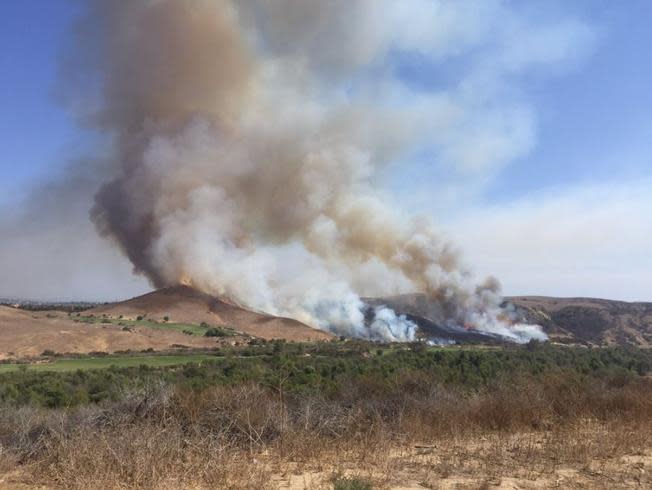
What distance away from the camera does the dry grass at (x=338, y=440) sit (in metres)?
6.55

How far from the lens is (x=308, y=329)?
2670 inches

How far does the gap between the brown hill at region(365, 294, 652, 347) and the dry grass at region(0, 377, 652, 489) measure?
228 feet

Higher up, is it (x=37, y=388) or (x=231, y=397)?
(x=231, y=397)

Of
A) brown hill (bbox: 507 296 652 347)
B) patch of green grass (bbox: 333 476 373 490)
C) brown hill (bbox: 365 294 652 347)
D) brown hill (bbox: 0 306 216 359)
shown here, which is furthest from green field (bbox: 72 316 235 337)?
brown hill (bbox: 507 296 652 347)

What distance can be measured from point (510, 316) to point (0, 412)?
316 feet

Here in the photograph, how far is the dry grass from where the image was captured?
6.55 m

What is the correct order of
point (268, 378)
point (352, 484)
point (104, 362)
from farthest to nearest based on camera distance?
point (104, 362) < point (268, 378) < point (352, 484)

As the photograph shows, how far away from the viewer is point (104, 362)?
3847 centimetres

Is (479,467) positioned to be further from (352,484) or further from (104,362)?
(104,362)

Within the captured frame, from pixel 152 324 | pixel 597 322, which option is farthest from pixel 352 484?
pixel 597 322

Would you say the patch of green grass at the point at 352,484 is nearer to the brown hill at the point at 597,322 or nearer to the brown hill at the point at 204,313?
the brown hill at the point at 204,313

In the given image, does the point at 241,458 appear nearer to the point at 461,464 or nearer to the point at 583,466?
the point at 461,464

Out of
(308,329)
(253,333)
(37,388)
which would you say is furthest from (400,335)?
(37,388)

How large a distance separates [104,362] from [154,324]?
22374 millimetres
